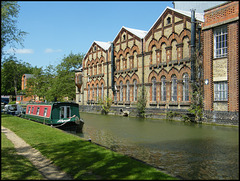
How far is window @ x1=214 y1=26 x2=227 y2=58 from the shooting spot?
21.7 metres

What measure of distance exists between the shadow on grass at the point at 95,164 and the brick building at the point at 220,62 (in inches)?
551

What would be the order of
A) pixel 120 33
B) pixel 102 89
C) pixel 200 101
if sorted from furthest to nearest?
1. pixel 102 89
2. pixel 120 33
3. pixel 200 101

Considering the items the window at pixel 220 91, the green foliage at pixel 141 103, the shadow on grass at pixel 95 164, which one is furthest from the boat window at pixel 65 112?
the window at pixel 220 91

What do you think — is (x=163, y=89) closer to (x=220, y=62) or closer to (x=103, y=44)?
(x=220, y=62)

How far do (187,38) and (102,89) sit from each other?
20274mm

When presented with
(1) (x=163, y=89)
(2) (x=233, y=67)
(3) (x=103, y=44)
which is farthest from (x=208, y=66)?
(3) (x=103, y=44)

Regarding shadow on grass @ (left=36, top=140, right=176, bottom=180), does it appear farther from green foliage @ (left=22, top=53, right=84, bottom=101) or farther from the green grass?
green foliage @ (left=22, top=53, right=84, bottom=101)

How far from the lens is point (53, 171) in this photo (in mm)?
7875

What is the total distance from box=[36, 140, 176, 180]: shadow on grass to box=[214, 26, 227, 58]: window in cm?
1595

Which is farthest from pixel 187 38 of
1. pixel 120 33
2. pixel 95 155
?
pixel 95 155

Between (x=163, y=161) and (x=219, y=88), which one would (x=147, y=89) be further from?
(x=163, y=161)

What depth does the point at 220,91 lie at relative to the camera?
74.3 ft

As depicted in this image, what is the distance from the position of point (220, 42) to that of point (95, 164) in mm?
18088

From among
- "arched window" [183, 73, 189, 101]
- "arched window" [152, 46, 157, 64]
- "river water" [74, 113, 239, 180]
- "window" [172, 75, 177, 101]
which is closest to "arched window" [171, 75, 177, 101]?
"window" [172, 75, 177, 101]
